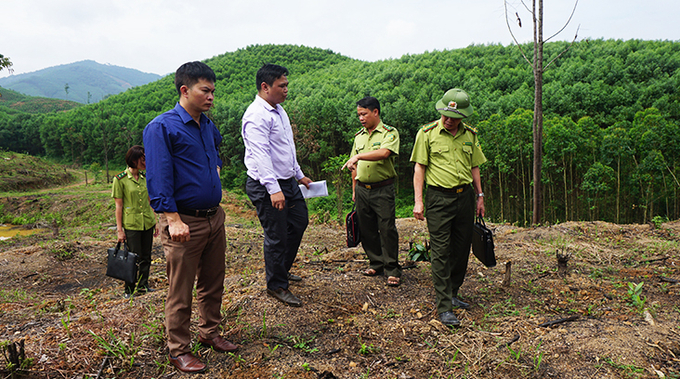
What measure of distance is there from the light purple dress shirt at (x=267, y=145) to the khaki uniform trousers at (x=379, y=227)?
1013 millimetres

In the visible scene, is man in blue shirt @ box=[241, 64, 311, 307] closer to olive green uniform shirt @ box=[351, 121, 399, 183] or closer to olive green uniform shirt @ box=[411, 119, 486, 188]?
olive green uniform shirt @ box=[351, 121, 399, 183]

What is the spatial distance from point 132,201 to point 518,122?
14.7 m

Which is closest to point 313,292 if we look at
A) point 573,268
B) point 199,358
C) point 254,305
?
point 254,305

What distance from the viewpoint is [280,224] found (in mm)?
2807

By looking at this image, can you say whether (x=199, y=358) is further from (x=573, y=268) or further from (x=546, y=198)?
(x=546, y=198)

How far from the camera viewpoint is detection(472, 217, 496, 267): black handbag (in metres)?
3.03

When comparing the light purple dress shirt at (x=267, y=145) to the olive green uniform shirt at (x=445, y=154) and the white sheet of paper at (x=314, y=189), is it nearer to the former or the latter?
the white sheet of paper at (x=314, y=189)

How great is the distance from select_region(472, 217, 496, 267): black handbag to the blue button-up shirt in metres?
2.15

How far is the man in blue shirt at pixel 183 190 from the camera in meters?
1.93

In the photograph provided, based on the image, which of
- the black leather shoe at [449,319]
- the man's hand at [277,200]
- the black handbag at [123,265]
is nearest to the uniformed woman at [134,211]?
the black handbag at [123,265]

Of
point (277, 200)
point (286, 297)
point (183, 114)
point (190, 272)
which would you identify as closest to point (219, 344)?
point (190, 272)

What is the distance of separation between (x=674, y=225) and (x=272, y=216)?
773 centimetres

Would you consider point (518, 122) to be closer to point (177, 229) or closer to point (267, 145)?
point (267, 145)

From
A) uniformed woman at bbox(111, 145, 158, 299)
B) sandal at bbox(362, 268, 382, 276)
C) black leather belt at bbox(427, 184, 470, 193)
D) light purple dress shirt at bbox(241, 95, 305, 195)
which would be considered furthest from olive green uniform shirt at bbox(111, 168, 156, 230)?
black leather belt at bbox(427, 184, 470, 193)
